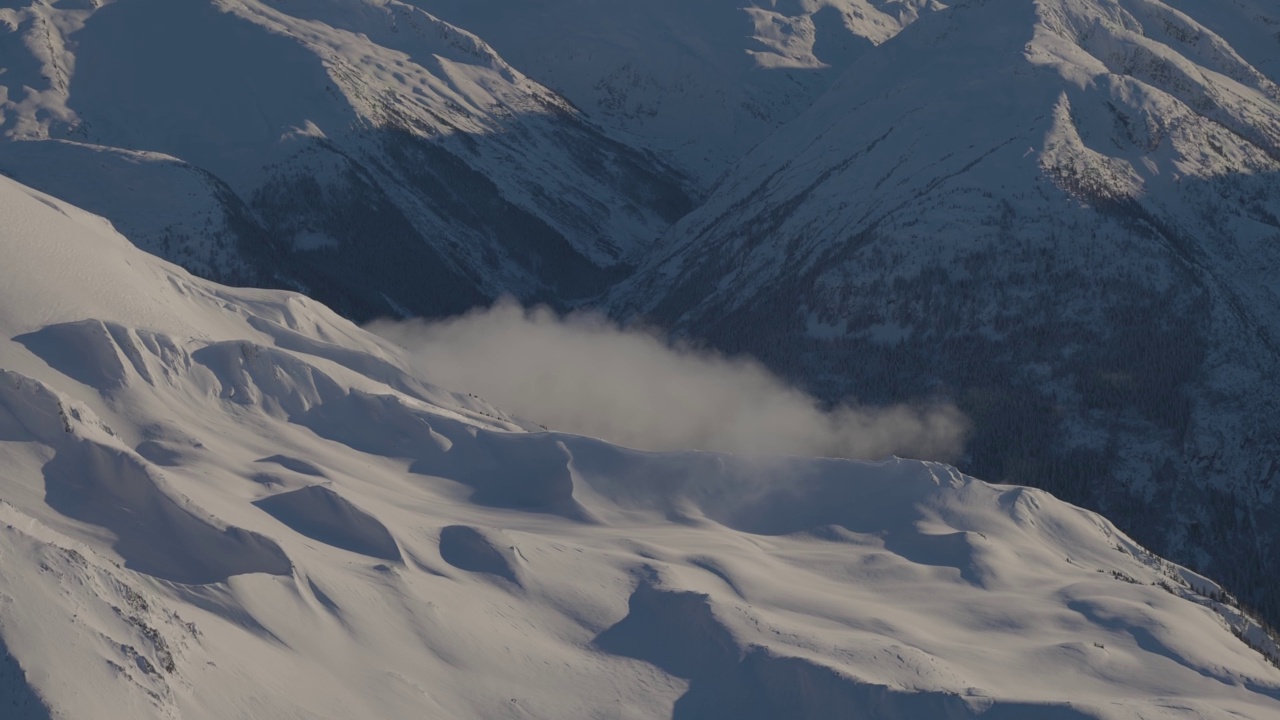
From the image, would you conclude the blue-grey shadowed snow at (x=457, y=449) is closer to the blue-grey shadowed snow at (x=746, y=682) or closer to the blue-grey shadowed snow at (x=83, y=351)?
the blue-grey shadowed snow at (x=83, y=351)

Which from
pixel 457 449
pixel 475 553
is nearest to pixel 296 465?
pixel 457 449

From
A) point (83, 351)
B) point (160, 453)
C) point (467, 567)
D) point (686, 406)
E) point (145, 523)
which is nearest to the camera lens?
point (145, 523)

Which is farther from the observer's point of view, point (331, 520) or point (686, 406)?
point (686, 406)

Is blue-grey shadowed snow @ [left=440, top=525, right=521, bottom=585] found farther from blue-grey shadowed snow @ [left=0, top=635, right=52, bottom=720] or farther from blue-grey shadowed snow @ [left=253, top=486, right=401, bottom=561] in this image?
blue-grey shadowed snow @ [left=0, top=635, right=52, bottom=720]

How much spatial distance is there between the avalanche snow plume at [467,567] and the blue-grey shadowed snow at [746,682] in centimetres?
15

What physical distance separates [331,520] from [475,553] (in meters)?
7.90

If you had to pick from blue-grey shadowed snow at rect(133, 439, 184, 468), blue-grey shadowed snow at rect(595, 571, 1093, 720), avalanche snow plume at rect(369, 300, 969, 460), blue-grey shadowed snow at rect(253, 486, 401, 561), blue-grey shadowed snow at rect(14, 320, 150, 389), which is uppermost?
blue-grey shadowed snow at rect(595, 571, 1093, 720)

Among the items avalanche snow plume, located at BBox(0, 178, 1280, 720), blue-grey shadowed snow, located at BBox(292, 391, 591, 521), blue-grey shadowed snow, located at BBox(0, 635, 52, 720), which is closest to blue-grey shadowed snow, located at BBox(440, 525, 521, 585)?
avalanche snow plume, located at BBox(0, 178, 1280, 720)

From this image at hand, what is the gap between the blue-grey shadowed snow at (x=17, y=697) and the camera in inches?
2388

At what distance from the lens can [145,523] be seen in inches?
3135

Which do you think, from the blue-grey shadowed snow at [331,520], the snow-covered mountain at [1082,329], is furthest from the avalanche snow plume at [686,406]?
the blue-grey shadowed snow at [331,520]

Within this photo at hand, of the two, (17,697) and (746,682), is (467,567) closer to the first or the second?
(746,682)

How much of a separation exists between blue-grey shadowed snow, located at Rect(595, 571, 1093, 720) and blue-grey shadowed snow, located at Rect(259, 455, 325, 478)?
22845 millimetres

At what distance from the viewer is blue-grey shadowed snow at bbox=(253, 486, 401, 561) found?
86562 mm
